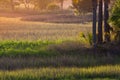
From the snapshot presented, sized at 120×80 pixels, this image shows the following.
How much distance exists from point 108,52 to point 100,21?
452 cm

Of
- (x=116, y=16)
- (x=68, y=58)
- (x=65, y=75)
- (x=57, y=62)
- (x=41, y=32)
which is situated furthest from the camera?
(x=41, y=32)

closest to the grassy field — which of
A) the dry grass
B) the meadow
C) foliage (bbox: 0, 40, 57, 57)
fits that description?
the dry grass

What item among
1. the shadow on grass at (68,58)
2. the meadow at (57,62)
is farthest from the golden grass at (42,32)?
the shadow on grass at (68,58)

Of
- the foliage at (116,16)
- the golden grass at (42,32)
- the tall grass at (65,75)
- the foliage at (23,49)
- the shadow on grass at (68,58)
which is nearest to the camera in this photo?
the tall grass at (65,75)

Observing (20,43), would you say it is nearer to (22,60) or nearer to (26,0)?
(22,60)

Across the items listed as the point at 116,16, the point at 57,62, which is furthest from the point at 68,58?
the point at 116,16

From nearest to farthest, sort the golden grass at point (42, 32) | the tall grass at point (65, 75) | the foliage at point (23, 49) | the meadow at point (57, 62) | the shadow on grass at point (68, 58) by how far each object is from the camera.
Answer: the tall grass at point (65, 75)
the meadow at point (57, 62)
the shadow on grass at point (68, 58)
the foliage at point (23, 49)
the golden grass at point (42, 32)

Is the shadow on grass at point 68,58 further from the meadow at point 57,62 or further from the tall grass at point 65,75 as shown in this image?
the tall grass at point 65,75

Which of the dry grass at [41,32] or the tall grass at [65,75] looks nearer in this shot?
the tall grass at [65,75]

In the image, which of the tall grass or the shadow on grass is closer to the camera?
the tall grass

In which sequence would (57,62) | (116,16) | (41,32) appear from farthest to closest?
1. (41,32)
2. (116,16)
3. (57,62)

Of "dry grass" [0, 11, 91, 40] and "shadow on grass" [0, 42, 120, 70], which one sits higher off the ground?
"shadow on grass" [0, 42, 120, 70]

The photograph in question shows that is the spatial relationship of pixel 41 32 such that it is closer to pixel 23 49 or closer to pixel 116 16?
pixel 23 49

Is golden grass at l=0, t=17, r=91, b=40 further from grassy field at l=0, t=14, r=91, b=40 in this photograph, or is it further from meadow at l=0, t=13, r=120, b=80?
meadow at l=0, t=13, r=120, b=80
